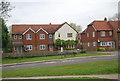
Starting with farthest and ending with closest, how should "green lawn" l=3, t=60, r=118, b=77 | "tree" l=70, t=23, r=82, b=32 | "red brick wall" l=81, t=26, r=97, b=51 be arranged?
"tree" l=70, t=23, r=82, b=32 < "red brick wall" l=81, t=26, r=97, b=51 < "green lawn" l=3, t=60, r=118, b=77

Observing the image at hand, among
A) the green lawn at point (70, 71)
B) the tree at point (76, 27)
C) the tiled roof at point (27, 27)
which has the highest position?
the tree at point (76, 27)

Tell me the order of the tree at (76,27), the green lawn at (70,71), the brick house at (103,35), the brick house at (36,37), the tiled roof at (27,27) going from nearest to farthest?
the green lawn at (70,71)
the brick house at (36,37)
the tiled roof at (27,27)
the brick house at (103,35)
the tree at (76,27)

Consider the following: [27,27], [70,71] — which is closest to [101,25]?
[27,27]

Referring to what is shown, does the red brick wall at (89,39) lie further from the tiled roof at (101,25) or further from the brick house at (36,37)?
the brick house at (36,37)

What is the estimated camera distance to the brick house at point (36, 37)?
4241 centimetres

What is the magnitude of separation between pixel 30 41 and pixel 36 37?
67.3 inches

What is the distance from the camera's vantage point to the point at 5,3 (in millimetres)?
35219

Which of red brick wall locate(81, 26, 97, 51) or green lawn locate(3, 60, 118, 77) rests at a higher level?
red brick wall locate(81, 26, 97, 51)

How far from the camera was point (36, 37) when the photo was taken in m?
42.9

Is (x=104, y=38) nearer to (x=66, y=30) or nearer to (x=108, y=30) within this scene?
(x=108, y=30)

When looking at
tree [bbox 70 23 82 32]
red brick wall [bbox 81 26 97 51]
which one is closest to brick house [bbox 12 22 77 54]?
red brick wall [bbox 81 26 97 51]

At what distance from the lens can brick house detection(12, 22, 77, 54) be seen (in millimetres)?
42406

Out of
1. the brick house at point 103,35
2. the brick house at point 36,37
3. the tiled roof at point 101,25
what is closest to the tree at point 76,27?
the brick house at point 103,35

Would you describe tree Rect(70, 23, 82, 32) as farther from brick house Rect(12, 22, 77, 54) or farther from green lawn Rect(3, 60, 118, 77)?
green lawn Rect(3, 60, 118, 77)
